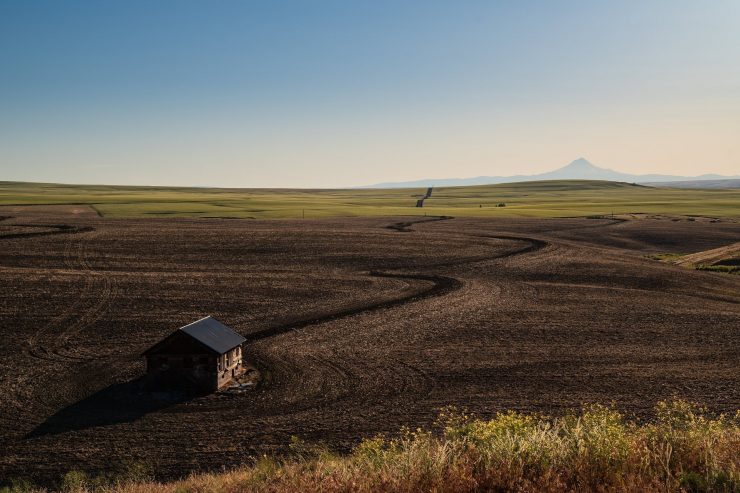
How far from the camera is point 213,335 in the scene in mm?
30250

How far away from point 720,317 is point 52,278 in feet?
153

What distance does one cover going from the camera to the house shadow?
24922 mm

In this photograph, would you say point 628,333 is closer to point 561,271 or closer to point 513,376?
point 513,376

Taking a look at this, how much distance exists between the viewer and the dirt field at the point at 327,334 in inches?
979

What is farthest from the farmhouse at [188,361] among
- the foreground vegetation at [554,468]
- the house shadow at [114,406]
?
the foreground vegetation at [554,468]

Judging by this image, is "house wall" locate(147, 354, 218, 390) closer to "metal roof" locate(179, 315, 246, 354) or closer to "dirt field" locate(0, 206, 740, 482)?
"metal roof" locate(179, 315, 246, 354)

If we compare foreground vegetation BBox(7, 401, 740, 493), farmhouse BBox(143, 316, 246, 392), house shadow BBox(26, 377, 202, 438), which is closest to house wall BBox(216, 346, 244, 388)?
farmhouse BBox(143, 316, 246, 392)

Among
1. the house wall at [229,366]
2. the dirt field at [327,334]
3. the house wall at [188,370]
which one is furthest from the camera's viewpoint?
the house wall at [229,366]

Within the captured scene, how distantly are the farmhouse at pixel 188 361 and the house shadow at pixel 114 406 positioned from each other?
15.9 inches

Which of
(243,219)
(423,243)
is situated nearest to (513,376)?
(423,243)

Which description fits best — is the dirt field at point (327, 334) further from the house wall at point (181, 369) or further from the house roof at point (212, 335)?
the house roof at point (212, 335)

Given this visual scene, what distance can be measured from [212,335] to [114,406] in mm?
5097

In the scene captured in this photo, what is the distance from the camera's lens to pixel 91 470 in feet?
69.8

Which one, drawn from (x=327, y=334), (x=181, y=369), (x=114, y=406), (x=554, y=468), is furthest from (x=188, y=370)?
(x=554, y=468)
